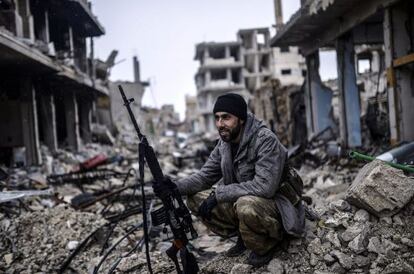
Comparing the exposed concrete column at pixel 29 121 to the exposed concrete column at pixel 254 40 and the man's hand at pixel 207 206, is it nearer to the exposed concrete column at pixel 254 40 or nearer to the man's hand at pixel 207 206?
the man's hand at pixel 207 206

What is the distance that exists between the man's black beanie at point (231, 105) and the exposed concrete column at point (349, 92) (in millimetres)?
7072

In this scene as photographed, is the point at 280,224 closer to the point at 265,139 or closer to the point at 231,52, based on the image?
the point at 265,139

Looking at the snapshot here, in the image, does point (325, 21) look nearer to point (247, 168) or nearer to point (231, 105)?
point (231, 105)

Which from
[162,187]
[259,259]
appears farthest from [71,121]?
[259,259]

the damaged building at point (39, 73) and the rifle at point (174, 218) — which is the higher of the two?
the damaged building at point (39, 73)

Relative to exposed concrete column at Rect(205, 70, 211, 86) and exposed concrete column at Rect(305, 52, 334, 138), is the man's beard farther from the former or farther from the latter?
exposed concrete column at Rect(205, 70, 211, 86)

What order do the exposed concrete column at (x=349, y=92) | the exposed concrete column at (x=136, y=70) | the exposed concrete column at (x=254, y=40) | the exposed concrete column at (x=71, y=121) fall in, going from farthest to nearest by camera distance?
the exposed concrete column at (x=254, y=40)
the exposed concrete column at (x=136, y=70)
the exposed concrete column at (x=71, y=121)
the exposed concrete column at (x=349, y=92)

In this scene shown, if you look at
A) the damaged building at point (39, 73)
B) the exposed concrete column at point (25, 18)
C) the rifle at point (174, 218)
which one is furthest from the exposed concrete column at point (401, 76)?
the exposed concrete column at point (25, 18)

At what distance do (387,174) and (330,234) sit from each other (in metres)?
→ 0.75

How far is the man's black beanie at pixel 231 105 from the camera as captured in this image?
3352 mm

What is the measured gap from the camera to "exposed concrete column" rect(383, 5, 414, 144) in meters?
6.87

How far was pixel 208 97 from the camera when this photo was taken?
46188 mm

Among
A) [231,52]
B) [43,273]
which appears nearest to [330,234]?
[43,273]

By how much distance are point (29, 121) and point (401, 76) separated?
10822 millimetres
